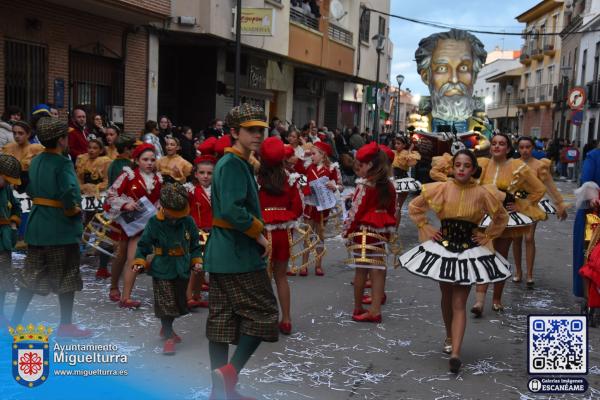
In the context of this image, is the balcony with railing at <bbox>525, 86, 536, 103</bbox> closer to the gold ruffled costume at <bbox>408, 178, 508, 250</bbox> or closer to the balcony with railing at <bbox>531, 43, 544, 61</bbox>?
the balcony with railing at <bbox>531, 43, 544, 61</bbox>

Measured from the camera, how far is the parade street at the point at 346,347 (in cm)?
524

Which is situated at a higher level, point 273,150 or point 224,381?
point 273,150

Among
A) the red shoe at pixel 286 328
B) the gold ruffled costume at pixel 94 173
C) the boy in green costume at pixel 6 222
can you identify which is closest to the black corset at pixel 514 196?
the red shoe at pixel 286 328

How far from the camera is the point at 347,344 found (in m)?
6.36

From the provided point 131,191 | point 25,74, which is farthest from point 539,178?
point 25,74

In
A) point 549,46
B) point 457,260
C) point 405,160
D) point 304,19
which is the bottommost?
point 457,260

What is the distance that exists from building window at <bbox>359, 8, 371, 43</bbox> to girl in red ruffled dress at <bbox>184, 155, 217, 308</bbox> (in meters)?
25.9

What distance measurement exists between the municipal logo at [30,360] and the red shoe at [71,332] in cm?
97

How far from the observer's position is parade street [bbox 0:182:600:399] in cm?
524

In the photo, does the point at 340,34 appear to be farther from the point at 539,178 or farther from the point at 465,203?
the point at 465,203

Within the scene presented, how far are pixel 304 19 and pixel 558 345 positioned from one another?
72.4ft

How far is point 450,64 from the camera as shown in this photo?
24234 millimetres

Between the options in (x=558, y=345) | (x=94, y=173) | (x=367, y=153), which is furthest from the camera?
(x=94, y=173)

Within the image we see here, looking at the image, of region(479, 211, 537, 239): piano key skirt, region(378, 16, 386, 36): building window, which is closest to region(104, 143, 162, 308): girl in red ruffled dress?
region(479, 211, 537, 239): piano key skirt
